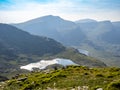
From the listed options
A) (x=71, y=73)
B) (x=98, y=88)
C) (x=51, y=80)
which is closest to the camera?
(x=98, y=88)

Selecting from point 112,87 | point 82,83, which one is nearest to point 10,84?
point 82,83

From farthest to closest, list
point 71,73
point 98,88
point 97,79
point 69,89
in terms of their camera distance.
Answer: point 71,73 → point 97,79 → point 69,89 → point 98,88

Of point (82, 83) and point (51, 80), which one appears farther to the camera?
point (51, 80)

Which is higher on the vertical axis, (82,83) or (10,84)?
(82,83)

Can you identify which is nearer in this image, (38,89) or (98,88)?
(98,88)

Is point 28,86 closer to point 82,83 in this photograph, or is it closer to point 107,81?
point 82,83

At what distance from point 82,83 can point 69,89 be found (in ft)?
8.41

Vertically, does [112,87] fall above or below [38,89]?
above

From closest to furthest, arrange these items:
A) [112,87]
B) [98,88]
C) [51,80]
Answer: [112,87] < [98,88] < [51,80]

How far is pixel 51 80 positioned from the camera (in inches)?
1666

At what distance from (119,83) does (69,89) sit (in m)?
7.64

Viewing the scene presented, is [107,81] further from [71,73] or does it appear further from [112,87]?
[71,73]

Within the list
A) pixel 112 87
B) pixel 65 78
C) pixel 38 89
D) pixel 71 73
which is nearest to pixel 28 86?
pixel 38 89

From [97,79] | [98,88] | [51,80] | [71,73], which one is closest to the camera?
[98,88]
